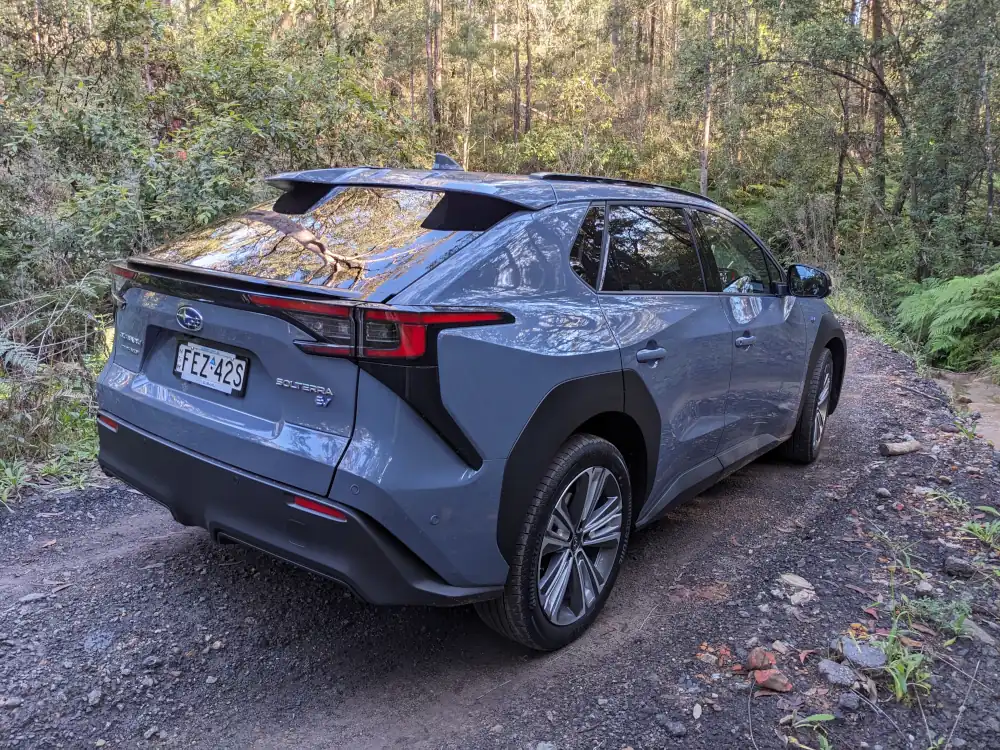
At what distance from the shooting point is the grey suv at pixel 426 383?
2.29 m

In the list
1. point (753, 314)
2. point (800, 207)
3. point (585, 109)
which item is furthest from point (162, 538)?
point (585, 109)

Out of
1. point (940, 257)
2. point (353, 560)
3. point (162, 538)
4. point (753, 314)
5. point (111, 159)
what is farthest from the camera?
point (940, 257)

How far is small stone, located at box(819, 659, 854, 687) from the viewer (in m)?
2.72

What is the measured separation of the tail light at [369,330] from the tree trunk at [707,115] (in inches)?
667

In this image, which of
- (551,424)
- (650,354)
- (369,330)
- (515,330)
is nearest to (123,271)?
(369,330)

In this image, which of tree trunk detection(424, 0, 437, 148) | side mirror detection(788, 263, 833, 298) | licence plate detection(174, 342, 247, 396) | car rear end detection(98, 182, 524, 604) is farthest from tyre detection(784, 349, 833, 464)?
tree trunk detection(424, 0, 437, 148)

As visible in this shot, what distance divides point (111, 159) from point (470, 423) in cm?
734

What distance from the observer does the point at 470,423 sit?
2.38 m

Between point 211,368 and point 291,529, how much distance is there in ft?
2.13

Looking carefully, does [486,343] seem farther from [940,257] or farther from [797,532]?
[940,257]

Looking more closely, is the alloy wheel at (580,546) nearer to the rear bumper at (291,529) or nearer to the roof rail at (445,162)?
the rear bumper at (291,529)

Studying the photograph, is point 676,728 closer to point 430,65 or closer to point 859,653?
point 859,653

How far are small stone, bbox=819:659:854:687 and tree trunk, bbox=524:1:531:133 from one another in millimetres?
25965

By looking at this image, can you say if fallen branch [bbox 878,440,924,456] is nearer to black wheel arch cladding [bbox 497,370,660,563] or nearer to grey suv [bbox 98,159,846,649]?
grey suv [bbox 98,159,846,649]
